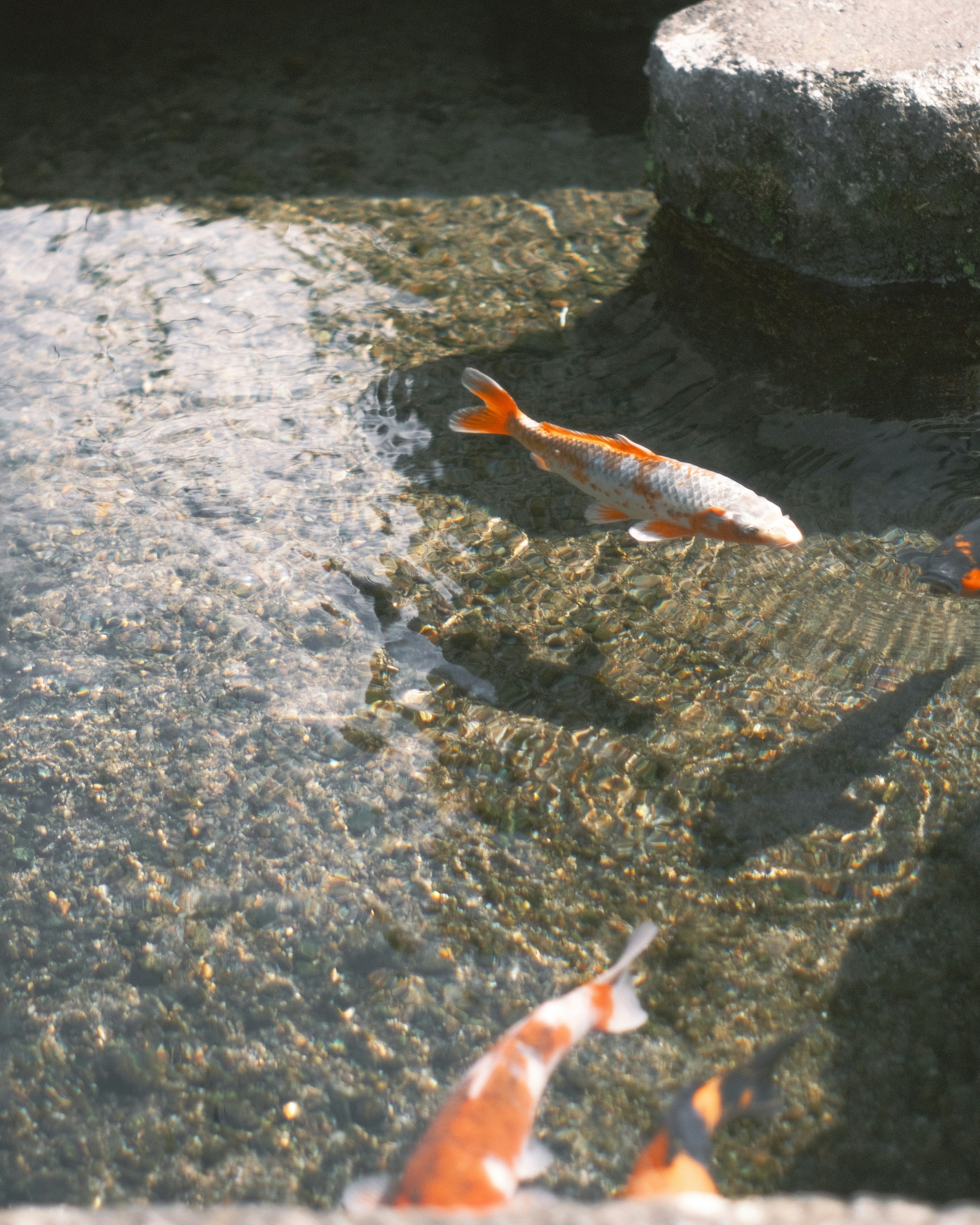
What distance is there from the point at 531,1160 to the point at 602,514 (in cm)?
235

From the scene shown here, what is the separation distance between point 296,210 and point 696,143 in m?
2.71

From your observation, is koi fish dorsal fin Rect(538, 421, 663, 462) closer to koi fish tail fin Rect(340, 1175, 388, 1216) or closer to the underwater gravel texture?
the underwater gravel texture

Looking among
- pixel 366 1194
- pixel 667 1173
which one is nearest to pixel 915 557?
pixel 667 1173

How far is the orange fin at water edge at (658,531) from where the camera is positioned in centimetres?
365

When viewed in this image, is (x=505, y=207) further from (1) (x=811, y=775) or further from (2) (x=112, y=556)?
(1) (x=811, y=775)

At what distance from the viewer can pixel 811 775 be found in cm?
333

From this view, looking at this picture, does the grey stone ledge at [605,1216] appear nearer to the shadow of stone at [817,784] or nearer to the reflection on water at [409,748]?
the reflection on water at [409,748]

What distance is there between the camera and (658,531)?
367 cm

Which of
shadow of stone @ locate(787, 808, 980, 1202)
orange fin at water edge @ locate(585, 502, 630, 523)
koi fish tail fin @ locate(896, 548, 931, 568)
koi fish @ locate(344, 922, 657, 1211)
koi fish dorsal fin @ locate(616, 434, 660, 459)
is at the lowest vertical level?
shadow of stone @ locate(787, 808, 980, 1202)

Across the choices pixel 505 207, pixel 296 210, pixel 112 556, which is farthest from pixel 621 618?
pixel 296 210

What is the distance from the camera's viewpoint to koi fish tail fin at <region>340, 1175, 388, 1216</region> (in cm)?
215

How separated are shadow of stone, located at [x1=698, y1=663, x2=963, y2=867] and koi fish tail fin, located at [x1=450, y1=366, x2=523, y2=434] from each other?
5.68 ft

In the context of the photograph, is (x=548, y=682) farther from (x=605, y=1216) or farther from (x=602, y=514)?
(x=605, y=1216)

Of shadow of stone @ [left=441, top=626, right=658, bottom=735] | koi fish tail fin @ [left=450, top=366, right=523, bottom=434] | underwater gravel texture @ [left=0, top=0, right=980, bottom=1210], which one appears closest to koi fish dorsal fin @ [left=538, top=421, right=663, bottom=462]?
koi fish tail fin @ [left=450, top=366, right=523, bottom=434]
